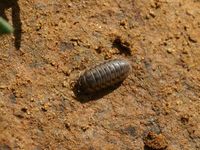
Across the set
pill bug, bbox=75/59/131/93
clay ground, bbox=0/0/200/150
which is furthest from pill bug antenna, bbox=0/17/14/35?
pill bug, bbox=75/59/131/93

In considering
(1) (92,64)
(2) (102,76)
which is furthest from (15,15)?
(2) (102,76)

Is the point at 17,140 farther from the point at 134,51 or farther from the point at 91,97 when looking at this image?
the point at 134,51

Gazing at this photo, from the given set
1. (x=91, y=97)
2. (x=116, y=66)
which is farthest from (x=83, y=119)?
(x=116, y=66)

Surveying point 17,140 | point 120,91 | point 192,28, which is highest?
point 192,28

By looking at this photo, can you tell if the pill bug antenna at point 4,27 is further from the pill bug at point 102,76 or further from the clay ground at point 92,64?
the pill bug at point 102,76

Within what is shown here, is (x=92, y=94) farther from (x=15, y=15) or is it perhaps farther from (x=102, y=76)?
(x=15, y=15)

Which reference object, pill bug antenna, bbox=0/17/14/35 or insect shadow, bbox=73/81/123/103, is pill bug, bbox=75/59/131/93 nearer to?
insect shadow, bbox=73/81/123/103

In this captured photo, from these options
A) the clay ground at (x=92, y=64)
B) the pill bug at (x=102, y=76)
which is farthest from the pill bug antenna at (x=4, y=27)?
→ the pill bug at (x=102, y=76)
